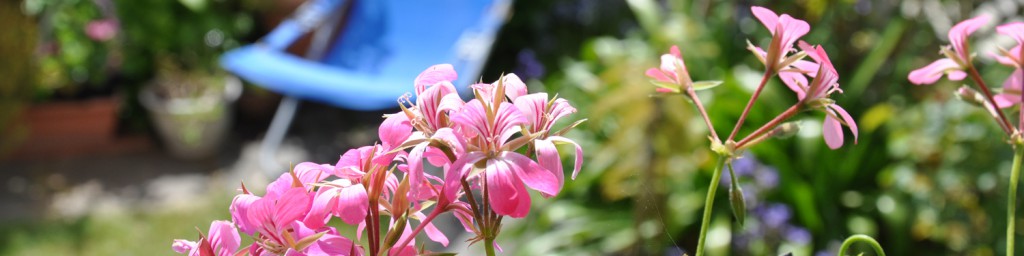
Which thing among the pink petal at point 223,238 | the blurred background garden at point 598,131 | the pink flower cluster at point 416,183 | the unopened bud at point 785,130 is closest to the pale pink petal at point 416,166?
the pink flower cluster at point 416,183

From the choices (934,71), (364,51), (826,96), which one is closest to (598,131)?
(364,51)

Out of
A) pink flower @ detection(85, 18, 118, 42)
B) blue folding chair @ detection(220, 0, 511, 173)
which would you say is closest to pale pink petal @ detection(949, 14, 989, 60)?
blue folding chair @ detection(220, 0, 511, 173)

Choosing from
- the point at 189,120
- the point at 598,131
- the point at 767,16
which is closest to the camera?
the point at 767,16

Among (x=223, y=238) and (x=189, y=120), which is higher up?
(x=189, y=120)

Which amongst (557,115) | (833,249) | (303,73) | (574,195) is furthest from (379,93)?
(557,115)

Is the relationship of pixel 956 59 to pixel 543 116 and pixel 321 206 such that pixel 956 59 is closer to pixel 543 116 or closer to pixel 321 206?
pixel 543 116

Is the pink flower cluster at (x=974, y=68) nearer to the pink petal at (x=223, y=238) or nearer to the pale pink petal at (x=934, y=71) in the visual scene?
the pale pink petal at (x=934, y=71)

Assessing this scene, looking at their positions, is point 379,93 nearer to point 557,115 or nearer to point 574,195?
point 574,195
